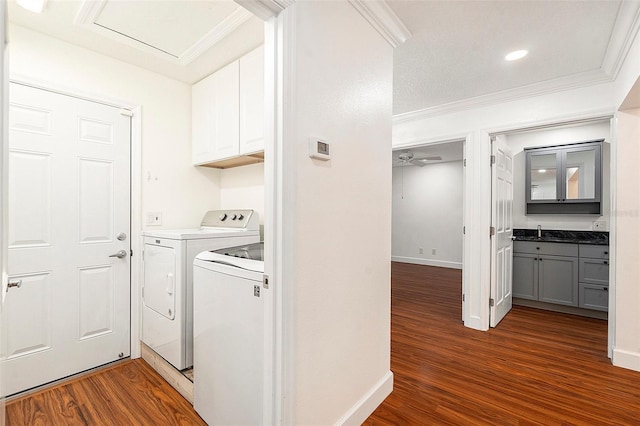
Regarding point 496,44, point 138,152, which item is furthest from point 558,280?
point 138,152

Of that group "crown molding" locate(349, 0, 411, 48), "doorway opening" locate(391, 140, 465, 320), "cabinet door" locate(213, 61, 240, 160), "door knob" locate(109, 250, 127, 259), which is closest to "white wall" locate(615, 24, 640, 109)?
"crown molding" locate(349, 0, 411, 48)

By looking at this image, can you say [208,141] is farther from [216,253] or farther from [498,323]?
[498,323]

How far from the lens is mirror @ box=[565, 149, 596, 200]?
3762mm

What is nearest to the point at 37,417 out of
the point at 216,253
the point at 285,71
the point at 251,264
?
the point at 216,253

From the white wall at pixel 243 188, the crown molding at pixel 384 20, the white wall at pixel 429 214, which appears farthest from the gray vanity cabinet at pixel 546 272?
the white wall at pixel 243 188

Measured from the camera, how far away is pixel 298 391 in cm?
133

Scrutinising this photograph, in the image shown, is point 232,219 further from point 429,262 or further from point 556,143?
point 429,262

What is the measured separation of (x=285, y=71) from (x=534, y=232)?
14.3 feet

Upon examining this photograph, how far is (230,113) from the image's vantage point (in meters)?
2.41

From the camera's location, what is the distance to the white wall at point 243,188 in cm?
270

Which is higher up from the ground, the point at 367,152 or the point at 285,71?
the point at 285,71

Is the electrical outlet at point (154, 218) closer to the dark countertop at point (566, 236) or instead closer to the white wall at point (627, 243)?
the white wall at point (627, 243)

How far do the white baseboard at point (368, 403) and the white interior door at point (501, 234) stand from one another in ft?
5.71

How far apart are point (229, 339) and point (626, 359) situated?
2.89 m
